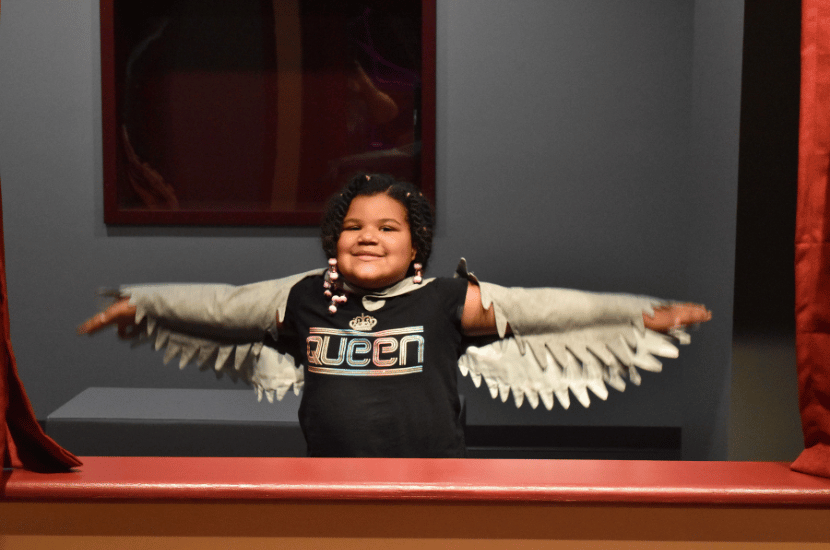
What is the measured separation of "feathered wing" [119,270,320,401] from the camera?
3.49ft

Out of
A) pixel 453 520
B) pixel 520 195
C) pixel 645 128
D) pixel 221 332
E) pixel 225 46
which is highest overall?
pixel 225 46

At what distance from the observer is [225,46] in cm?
184

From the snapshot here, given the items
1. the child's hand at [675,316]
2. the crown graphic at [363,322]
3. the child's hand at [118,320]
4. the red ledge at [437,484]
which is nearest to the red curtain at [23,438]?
the red ledge at [437,484]

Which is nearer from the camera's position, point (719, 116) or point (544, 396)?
point (544, 396)

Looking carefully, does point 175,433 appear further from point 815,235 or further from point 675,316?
point 815,235

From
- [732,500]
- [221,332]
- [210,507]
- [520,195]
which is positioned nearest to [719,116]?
[520,195]

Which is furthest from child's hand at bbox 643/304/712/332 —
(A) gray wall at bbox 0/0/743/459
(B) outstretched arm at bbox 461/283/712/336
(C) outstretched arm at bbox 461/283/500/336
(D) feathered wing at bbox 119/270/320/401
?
(A) gray wall at bbox 0/0/743/459

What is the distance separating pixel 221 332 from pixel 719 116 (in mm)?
1262

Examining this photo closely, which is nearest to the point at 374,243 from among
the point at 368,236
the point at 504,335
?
the point at 368,236

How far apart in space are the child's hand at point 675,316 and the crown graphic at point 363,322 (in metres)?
0.42

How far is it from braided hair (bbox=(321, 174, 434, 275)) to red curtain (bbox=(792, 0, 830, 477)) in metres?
0.56

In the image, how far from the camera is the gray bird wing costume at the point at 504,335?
101cm

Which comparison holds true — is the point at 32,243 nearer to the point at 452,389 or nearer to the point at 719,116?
the point at 452,389

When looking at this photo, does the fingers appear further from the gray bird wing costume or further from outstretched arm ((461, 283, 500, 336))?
outstretched arm ((461, 283, 500, 336))
